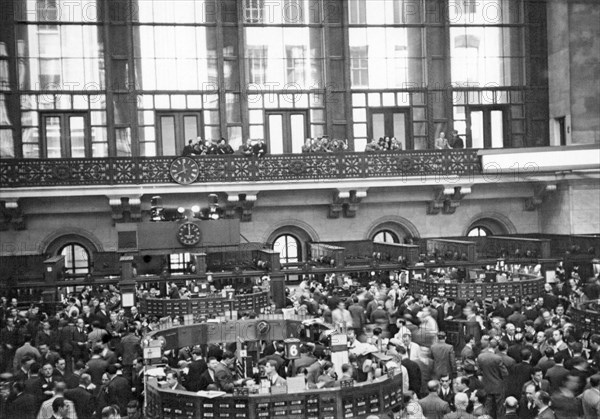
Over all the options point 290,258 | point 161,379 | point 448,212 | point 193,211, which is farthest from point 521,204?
point 161,379

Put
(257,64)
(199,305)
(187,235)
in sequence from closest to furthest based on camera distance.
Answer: (199,305) → (187,235) → (257,64)

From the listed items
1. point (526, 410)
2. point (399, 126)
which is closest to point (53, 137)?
point (399, 126)

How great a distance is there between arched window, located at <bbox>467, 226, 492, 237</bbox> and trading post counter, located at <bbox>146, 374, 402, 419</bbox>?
24.2 metres

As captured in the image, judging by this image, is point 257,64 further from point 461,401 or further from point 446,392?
point 461,401

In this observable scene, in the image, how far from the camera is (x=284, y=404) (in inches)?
425

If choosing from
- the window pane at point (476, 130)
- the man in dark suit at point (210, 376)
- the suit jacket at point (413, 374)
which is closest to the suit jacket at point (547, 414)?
the suit jacket at point (413, 374)

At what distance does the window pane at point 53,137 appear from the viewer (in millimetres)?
32031

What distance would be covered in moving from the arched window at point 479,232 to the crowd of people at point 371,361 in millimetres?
13593

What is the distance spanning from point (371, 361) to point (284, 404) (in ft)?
8.27

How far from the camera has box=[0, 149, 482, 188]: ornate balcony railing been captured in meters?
29.7

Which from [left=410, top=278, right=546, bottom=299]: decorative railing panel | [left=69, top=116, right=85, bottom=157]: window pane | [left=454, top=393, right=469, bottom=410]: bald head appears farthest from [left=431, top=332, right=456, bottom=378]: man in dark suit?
[left=69, top=116, right=85, bottom=157]: window pane

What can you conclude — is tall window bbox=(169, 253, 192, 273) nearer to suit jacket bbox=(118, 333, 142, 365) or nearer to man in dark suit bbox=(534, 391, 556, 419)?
suit jacket bbox=(118, 333, 142, 365)

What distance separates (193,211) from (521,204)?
14806 millimetres

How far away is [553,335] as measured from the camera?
1498cm
